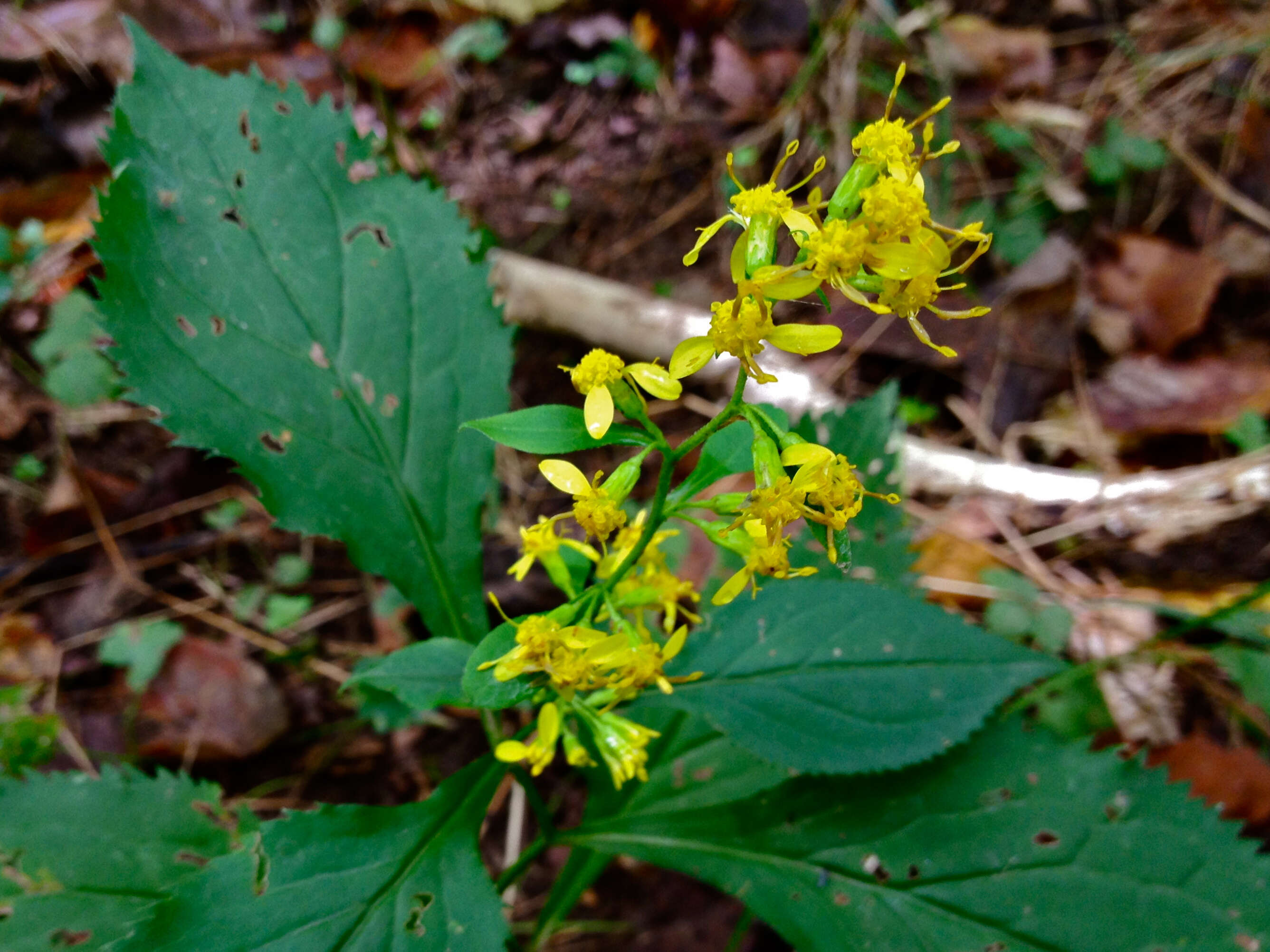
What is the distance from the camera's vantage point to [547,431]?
112cm

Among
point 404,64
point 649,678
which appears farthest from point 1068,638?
point 404,64

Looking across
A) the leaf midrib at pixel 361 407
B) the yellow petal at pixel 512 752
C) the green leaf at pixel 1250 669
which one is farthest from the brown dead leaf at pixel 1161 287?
the yellow petal at pixel 512 752

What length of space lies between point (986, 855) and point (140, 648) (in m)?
2.40

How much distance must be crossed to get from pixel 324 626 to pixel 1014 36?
12.8 ft

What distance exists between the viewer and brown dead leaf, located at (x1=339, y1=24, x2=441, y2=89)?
143 inches

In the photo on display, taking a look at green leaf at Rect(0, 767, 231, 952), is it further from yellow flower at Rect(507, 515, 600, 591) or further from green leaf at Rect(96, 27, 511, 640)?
yellow flower at Rect(507, 515, 600, 591)

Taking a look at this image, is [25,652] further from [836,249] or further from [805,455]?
[836,249]

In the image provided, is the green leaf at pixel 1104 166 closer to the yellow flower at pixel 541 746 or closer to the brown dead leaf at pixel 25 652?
the yellow flower at pixel 541 746

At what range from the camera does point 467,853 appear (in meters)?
1.48

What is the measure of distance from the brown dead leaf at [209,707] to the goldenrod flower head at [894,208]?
2193 mm

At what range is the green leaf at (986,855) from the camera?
1525 millimetres

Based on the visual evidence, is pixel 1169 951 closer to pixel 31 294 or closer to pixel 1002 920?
pixel 1002 920

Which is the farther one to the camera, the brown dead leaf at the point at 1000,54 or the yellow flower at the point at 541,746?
the brown dead leaf at the point at 1000,54

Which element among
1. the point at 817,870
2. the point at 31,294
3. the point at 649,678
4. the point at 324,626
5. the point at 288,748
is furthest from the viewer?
the point at 31,294
